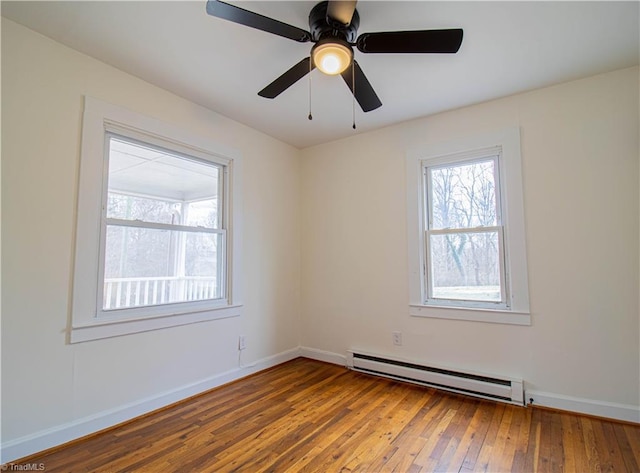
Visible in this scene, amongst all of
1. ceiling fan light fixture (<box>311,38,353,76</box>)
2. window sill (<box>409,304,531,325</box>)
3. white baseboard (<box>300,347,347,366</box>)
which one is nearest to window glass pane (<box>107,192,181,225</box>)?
ceiling fan light fixture (<box>311,38,353,76</box>)

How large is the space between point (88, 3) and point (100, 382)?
7.69ft

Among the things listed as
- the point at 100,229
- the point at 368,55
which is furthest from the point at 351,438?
the point at 368,55

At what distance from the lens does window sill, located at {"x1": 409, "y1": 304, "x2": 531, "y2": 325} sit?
2633 millimetres

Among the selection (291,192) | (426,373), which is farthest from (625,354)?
(291,192)

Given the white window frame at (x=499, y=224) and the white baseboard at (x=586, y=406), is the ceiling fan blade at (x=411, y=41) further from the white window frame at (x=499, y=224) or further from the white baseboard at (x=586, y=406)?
the white baseboard at (x=586, y=406)

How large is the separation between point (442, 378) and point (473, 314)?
637mm

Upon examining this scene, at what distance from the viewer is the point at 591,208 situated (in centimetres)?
243

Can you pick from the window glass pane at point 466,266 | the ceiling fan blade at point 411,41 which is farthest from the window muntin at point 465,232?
the ceiling fan blade at point 411,41

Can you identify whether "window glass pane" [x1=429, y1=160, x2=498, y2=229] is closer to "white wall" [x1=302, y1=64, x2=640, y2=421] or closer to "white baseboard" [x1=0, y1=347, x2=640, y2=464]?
"white wall" [x1=302, y1=64, x2=640, y2=421]

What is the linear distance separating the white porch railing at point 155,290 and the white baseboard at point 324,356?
54.2 inches

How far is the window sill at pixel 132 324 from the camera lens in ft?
7.02

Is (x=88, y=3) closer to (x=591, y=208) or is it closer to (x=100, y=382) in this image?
(x=100, y=382)

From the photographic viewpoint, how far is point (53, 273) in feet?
6.70

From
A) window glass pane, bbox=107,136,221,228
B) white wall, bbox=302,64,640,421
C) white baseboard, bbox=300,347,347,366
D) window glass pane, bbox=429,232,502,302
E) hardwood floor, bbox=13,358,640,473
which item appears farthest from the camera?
white baseboard, bbox=300,347,347,366
